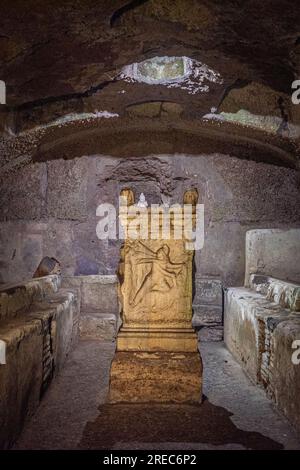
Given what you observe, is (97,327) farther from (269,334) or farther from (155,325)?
(269,334)

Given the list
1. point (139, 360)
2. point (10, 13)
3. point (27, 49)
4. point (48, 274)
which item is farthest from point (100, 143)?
point (139, 360)

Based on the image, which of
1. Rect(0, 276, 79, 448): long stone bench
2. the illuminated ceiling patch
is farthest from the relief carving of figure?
the illuminated ceiling patch

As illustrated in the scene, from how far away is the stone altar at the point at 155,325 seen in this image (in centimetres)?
286

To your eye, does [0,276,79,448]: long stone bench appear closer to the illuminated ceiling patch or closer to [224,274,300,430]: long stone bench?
[224,274,300,430]: long stone bench

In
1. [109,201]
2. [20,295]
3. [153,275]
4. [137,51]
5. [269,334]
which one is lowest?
[269,334]

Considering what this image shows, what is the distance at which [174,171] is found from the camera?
529 centimetres

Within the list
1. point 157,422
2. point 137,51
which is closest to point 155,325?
point 157,422

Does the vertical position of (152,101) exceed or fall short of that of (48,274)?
it exceeds it

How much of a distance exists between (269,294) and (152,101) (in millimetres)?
2452

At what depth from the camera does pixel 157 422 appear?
2521 mm

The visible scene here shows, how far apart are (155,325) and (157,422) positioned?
719 mm

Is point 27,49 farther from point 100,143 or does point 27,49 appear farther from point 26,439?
point 26,439

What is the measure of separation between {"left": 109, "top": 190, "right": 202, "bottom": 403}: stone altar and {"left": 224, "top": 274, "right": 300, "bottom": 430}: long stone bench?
0.56 metres

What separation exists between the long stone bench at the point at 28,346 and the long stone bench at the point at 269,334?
169cm
